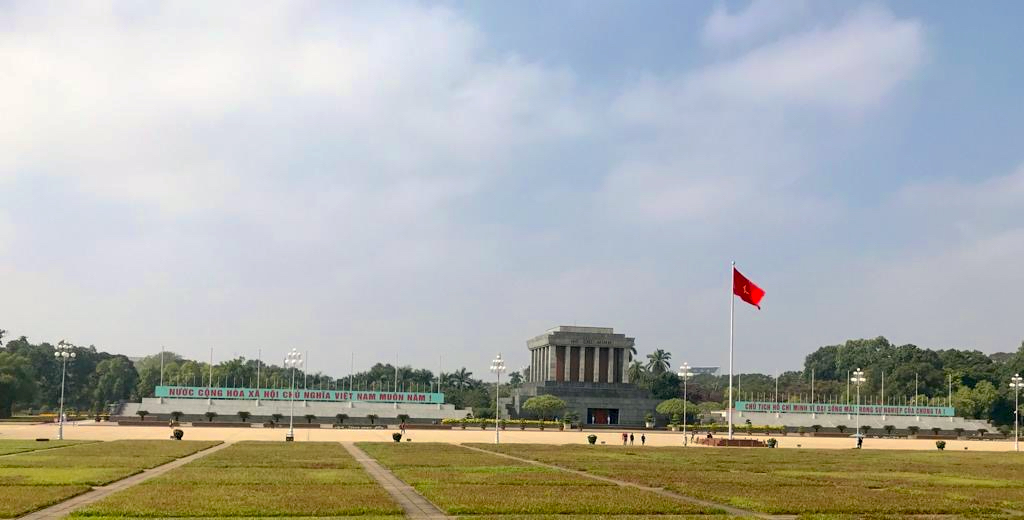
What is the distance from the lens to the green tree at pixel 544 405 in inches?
5453

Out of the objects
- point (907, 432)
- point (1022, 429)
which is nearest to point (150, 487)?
point (907, 432)

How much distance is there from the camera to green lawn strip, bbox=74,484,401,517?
27.0 metres

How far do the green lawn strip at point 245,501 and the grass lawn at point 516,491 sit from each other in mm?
2350

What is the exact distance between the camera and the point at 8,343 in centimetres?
18038

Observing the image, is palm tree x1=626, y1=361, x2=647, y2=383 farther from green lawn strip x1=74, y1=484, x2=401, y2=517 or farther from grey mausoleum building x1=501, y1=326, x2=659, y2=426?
green lawn strip x1=74, y1=484, x2=401, y2=517

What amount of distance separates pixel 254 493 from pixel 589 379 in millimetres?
128200

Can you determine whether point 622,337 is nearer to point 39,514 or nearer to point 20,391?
point 20,391

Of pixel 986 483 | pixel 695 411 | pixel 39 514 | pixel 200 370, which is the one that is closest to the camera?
pixel 39 514

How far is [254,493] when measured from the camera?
1260 inches

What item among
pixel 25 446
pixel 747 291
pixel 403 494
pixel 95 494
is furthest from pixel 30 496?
pixel 747 291

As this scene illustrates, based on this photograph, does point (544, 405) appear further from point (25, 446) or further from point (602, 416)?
point (25, 446)

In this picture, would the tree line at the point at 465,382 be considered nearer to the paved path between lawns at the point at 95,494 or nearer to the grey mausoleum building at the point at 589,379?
the grey mausoleum building at the point at 589,379

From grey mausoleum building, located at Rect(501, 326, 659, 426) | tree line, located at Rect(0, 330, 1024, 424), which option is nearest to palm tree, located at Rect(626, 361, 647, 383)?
tree line, located at Rect(0, 330, 1024, 424)

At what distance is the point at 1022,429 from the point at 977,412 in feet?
29.7
